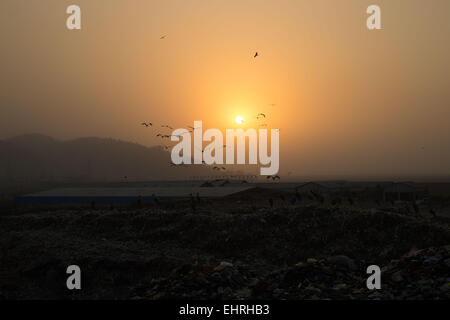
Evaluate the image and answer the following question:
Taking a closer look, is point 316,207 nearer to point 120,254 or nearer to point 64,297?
point 120,254

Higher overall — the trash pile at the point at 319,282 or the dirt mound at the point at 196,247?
the trash pile at the point at 319,282

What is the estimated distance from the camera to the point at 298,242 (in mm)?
17625

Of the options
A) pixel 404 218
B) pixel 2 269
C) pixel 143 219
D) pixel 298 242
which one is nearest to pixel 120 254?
pixel 2 269

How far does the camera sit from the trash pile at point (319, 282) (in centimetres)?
886

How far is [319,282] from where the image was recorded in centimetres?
998

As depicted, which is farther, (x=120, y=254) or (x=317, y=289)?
(x=120, y=254)

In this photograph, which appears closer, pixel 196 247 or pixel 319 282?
pixel 319 282

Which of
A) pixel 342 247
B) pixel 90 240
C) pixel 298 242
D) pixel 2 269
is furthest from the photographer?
pixel 90 240

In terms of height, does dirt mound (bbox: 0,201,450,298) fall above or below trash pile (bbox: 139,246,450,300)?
below

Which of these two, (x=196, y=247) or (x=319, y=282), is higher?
(x=319, y=282)

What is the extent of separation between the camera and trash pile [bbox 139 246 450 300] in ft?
29.1

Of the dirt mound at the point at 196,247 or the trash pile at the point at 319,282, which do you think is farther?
the dirt mound at the point at 196,247
